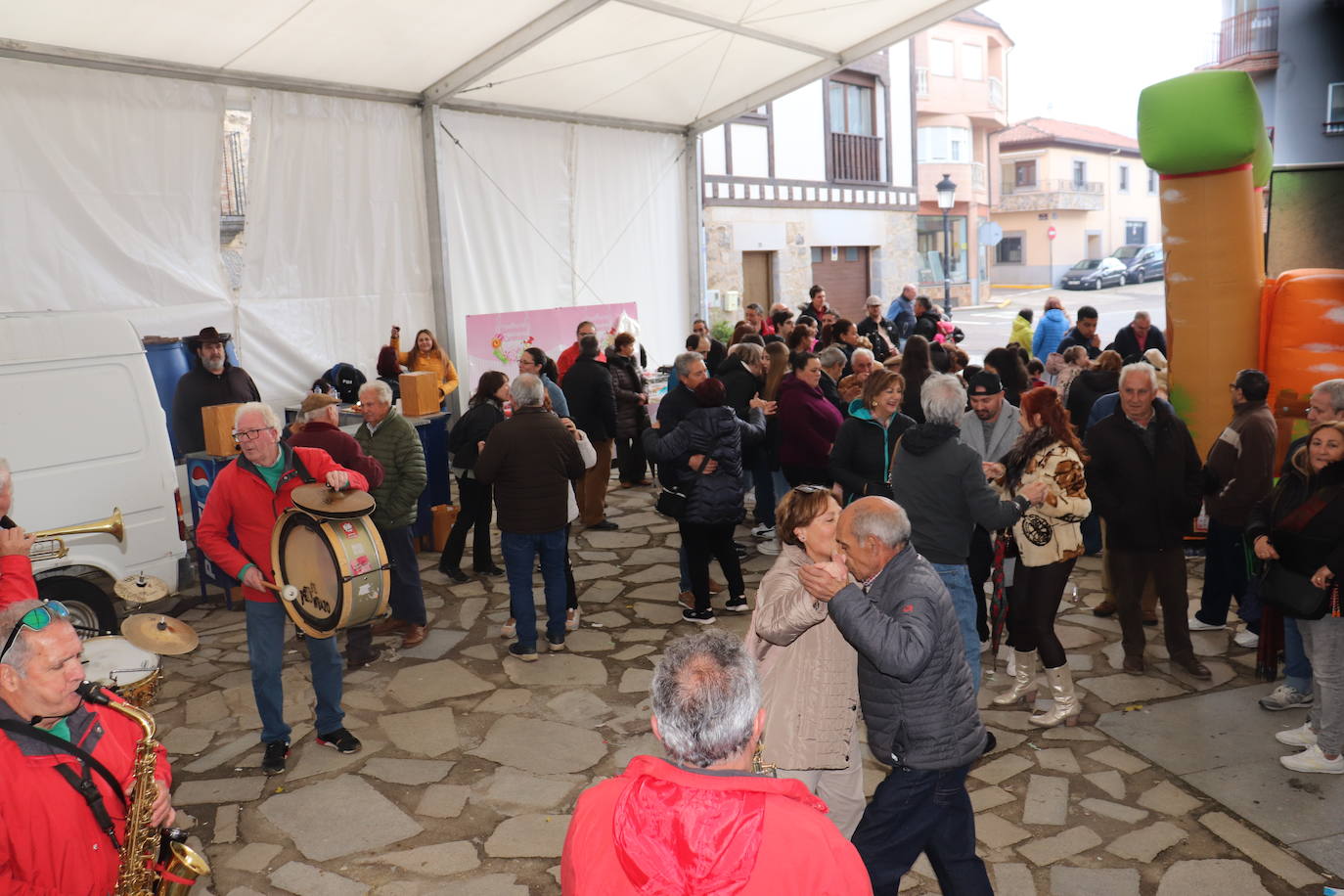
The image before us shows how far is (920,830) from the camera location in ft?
10.5

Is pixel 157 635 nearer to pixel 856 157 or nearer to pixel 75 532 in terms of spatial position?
pixel 75 532

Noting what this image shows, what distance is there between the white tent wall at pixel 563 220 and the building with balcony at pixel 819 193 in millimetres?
3188

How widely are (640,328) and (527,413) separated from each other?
8.24 metres

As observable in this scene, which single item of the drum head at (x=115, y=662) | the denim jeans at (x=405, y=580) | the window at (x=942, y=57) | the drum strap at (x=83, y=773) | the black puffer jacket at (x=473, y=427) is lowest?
the denim jeans at (x=405, y=580)

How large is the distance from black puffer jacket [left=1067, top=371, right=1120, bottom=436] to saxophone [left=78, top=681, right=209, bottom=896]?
21.4 ft

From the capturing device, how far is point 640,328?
14344 mm

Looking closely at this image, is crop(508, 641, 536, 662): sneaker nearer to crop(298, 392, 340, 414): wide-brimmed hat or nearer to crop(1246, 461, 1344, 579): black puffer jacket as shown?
crop(298, 392, 340, 414): wide-brimmed hat

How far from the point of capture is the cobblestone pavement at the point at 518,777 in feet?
13.6

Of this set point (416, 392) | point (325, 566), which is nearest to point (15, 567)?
point (325, 566)

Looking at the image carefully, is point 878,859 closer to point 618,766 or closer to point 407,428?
point 618,766

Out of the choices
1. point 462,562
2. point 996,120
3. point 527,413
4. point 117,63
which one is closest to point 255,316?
point 117,63

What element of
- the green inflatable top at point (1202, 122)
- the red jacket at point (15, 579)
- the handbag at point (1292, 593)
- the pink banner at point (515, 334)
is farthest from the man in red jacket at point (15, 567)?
the green inflatable top at point (1202, 122)

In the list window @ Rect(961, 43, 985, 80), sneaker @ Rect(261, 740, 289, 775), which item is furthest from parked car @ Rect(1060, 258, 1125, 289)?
sneaker @ Rect(261, 740, 289, 775)

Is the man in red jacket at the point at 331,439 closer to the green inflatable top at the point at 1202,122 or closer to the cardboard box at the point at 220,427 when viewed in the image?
the cardboard box at the point at 220,427
